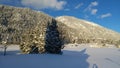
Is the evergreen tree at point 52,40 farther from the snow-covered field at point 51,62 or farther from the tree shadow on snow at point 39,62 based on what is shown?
the tree shadow on snow at point 39,62

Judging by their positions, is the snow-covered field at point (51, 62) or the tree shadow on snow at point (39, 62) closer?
the tree shadow on snow at point (39, 62)

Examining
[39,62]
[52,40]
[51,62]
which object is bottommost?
[51,62]

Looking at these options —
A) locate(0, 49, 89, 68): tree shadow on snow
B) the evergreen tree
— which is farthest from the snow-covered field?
the evergreen tree

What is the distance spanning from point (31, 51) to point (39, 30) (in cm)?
624

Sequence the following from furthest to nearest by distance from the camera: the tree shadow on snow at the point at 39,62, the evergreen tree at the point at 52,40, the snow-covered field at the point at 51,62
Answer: the evergreen tree at the point at 52,40, the snow-covered field at the point at 51,62, the tree shadow on snow at the point at 39,62

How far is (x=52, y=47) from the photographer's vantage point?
2382 inches

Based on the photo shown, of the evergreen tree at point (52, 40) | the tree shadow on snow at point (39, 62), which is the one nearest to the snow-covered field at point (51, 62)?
the tree shadow on snow at point (39, 62)

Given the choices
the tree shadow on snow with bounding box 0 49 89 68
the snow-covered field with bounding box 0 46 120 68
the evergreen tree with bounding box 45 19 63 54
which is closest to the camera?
the tree shadow on snow with bounding box 0 49 89 68

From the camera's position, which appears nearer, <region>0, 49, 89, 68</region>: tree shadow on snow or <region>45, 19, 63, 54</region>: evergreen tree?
<region>0, 49, 89, 68</region>: tree shadow on snow

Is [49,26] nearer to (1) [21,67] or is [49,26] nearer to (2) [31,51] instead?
(2) [31,51]

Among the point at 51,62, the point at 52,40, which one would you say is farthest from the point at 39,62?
the point at 52,40

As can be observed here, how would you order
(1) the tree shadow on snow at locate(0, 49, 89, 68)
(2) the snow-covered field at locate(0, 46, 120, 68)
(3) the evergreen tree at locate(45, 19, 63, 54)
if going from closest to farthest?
(1) the tree shadow on snow at locate(0, 49, 89, 68), (2) the snow-covered field at locate(0, 46, 120, 68), (3) the evergreen tree at locate(45, 19, 63, 54)

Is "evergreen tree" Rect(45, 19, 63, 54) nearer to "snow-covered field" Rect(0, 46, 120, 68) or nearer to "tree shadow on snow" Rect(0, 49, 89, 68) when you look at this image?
"snow-covered field" Rect(0, 46, 120, 68)

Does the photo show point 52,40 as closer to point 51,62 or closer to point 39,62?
point 51,62
